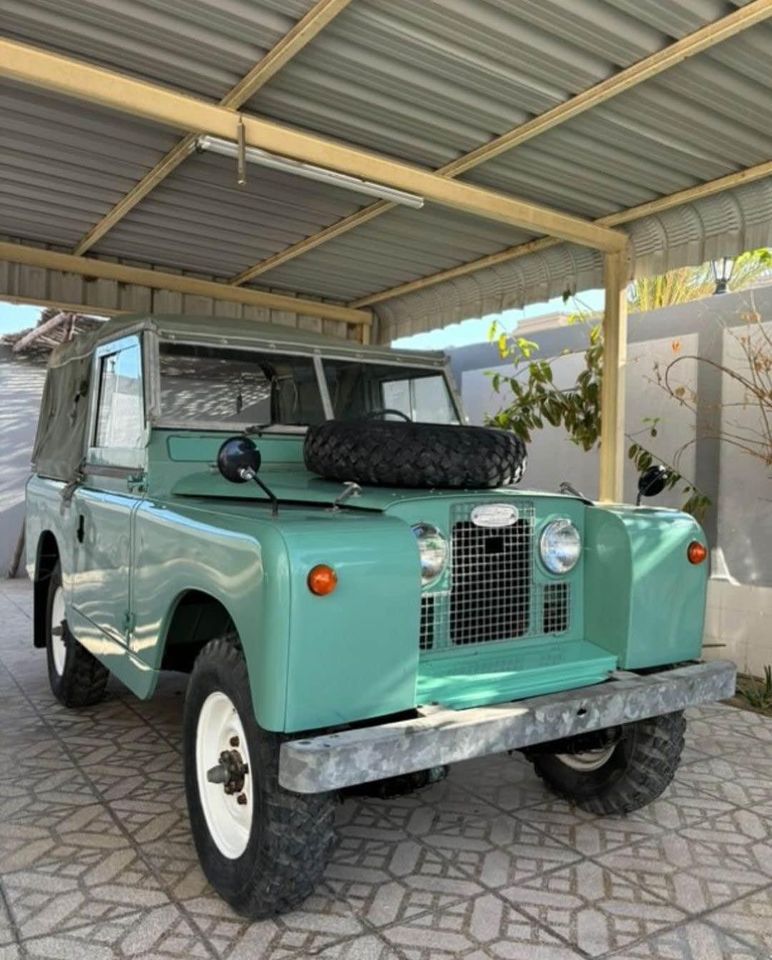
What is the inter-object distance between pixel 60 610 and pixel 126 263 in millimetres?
3825

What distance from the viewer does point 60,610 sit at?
496 centimetres

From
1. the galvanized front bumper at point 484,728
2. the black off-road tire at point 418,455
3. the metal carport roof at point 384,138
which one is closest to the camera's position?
the galvanized front bumper at point 484,728

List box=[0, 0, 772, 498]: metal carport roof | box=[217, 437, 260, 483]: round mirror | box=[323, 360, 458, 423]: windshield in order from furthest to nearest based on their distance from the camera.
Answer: box=[323, 360, 458, 423]: windshield
box=[0, 0, 772, 498]: metal carport roof
box=[217, 437, 260, 483]: round mirror

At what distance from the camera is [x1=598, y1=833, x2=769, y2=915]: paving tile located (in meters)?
2.79

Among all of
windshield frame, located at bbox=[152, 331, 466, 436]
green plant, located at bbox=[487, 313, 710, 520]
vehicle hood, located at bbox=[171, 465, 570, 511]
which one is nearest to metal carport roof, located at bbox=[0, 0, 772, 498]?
green plant, located at bbox=[487, 313, 710, 520]

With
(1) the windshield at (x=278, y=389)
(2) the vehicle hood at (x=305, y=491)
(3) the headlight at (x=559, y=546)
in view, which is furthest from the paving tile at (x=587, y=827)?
(1) the windshield at (x=278, y=389)

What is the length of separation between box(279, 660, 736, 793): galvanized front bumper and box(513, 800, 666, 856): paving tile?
74 centimetres

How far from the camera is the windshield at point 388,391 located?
13.6 feet

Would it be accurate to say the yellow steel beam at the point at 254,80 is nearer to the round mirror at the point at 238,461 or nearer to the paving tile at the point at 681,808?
the round mirror at the point at 238,461

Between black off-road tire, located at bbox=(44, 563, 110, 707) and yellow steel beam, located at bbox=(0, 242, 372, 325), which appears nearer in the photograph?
black off-road tire, located at bbox=(44, 563, 110, 707)

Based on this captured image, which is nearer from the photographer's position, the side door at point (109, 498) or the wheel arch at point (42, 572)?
the side door at point (109, 498)

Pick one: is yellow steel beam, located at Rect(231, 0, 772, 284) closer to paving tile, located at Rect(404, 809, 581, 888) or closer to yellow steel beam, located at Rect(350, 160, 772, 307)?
yellow steel beam, located at Rect(350, 160, 772, 307)

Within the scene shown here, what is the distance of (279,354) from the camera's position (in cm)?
408

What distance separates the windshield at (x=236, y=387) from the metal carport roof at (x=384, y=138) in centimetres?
124
